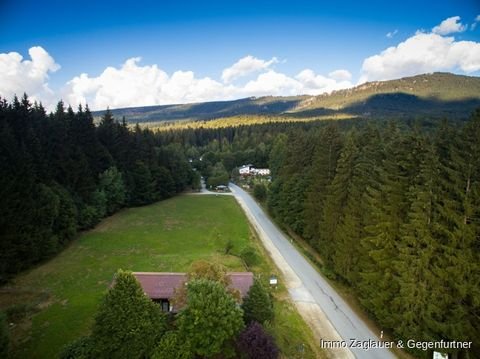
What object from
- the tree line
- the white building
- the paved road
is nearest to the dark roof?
the paved road

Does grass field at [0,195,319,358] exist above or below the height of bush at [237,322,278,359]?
below

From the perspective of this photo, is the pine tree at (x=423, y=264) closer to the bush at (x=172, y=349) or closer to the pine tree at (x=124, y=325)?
the bush at (x=172, y=349)

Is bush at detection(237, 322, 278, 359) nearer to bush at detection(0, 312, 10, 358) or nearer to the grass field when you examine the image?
the grass field

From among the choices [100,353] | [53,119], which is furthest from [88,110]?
[100,353]

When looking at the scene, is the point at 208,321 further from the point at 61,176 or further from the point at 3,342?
the point at 61,176

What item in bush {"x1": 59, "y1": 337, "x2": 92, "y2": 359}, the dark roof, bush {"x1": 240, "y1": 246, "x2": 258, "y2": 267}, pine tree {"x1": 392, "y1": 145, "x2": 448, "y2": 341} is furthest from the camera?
bush {"x1": 240, "y1": 246, "x2": 258, "y2": 267}

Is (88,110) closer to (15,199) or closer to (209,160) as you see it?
(15,199)

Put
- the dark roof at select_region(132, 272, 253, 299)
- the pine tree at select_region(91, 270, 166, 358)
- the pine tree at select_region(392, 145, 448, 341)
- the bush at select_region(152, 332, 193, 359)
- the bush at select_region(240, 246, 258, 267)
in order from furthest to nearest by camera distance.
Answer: the bush at select_region(240, 246, 258, 267) → the dark roof at select_region(132, 272, 253, 299) → the pine tree at select_region(392, 145, 448, 341) → the bush at select_region(152, 332, 193, 359) → the pine tree at select_region(91, 270, 166, 358)
